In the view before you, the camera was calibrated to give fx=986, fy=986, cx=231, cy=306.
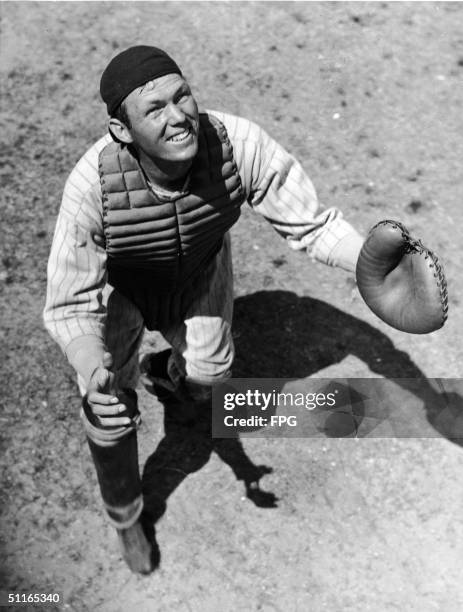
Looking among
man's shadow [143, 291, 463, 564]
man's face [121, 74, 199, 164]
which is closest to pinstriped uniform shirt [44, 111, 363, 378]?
man's face [121, 74, 199, 164]

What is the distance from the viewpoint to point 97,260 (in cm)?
345

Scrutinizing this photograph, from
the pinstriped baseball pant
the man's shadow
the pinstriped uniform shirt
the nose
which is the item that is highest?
the nose

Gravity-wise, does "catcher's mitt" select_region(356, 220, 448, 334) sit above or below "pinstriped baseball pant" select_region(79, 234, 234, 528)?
above

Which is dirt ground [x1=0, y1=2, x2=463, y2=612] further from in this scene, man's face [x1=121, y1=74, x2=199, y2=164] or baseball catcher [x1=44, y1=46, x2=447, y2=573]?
man's face [x1=121, y1=74, x2=199, y2=164]

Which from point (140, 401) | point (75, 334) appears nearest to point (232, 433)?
point (140, 401)

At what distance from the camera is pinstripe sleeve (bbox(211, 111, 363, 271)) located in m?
3.53

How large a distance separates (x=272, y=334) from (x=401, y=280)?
1.78 m

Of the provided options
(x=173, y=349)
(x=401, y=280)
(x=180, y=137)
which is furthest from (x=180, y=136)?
(x=173, y=349)

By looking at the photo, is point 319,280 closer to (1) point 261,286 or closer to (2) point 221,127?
(1) point 261,286

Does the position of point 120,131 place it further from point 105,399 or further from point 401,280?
point 401,280

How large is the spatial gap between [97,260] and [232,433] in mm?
1553

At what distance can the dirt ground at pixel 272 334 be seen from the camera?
430 centimetres

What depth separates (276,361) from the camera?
498 cm

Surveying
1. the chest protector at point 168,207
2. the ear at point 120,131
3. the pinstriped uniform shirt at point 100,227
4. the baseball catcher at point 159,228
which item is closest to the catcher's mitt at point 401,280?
the baseball catcher at point 159,228
